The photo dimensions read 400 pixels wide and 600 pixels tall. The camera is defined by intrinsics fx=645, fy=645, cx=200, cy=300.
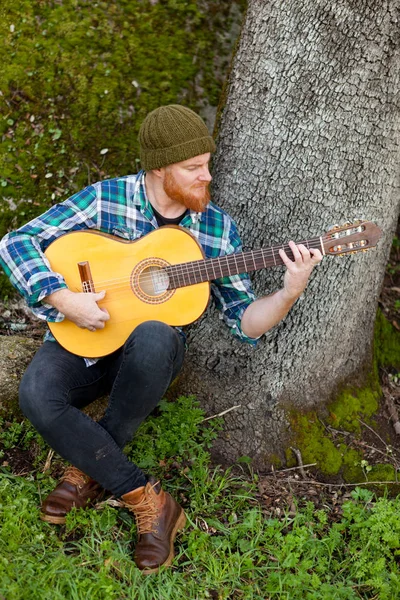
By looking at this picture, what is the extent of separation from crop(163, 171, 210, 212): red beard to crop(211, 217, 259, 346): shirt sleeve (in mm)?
218

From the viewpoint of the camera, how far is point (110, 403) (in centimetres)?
304

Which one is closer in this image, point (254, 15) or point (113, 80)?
point (254, 15)

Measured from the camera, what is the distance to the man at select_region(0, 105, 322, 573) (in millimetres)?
2902

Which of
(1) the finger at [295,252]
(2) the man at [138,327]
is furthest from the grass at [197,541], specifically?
(1) the finger at [295,252]

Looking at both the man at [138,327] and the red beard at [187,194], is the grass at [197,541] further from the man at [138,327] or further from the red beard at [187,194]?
the red beard at [187,194]

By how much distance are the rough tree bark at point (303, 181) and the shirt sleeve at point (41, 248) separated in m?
0.81

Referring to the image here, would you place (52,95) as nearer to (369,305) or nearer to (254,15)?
(254,15)

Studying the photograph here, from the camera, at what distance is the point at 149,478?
305 cm

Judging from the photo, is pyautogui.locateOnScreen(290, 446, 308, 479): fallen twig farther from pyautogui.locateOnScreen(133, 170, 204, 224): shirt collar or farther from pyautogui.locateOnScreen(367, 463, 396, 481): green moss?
pyautogui.locateOnScreen(133, 170, 204, 224): shirt collar

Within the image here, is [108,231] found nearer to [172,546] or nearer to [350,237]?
[350,237]

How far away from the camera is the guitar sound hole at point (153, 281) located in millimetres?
3105

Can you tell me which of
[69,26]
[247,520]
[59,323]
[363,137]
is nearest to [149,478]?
[247,520]

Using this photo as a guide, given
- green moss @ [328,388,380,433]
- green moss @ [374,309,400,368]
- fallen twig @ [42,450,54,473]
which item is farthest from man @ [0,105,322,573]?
green moss @ [374,309,400,368]

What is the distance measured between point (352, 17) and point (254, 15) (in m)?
0.54
